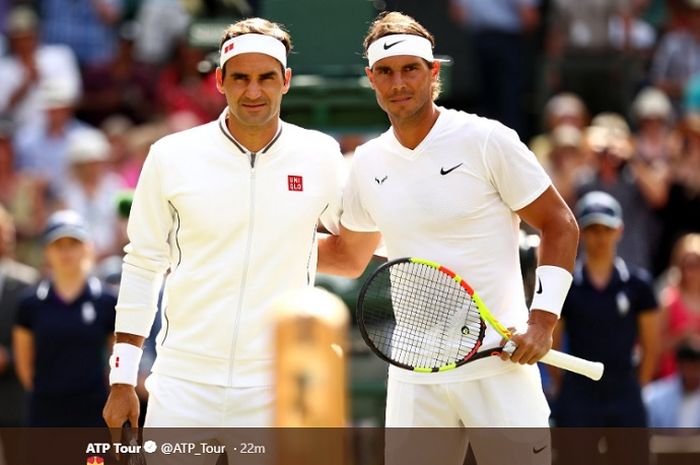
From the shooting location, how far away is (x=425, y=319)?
605cm

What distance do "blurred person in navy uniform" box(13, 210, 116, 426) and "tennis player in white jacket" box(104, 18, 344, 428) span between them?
129 inches

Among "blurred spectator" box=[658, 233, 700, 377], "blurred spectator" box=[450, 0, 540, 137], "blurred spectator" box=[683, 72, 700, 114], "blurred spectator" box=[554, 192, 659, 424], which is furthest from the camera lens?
"blurred spectator" box=[450, 0, 540, 137]

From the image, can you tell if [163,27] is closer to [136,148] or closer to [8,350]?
[136,148]

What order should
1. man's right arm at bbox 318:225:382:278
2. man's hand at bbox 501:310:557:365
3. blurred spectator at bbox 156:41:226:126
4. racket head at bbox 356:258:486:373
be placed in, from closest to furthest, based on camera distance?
man's hand at bbox 501:310:557:365 < racket head at bbox 356:258:486:373 < man's right arm at bbox 318:225:382:278 < blurred spectator at bbox 156:41:226:126

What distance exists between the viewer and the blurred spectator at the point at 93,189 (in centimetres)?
1184

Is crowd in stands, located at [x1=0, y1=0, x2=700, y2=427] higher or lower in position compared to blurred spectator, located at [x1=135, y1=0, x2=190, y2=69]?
lower

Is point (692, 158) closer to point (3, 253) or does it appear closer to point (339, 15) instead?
point (339, 15)

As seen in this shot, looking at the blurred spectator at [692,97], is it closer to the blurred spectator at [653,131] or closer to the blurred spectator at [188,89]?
the blurred spectator at [653,131]

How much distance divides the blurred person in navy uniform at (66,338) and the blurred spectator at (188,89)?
10.7 ft

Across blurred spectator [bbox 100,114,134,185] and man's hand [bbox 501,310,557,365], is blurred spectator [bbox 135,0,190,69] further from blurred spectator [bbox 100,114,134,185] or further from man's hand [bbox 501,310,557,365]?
man's hand [bbox 501,310,557,365]

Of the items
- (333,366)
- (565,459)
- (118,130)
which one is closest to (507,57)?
(118,130)

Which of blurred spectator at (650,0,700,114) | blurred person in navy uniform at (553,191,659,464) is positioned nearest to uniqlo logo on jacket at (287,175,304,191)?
blurred person in navy uniform at (553,191,659,464)

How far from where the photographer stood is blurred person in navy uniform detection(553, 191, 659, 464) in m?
9.16

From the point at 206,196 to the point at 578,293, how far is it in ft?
12.6
